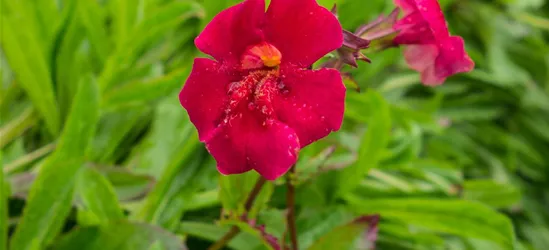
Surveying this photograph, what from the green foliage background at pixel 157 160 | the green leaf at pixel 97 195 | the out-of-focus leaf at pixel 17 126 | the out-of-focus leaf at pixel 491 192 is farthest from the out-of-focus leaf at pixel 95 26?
the out-of-focus leaf at pixel 491 192

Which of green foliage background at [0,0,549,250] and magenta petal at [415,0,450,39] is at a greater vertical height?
magenta petal at [415,0,450,39]

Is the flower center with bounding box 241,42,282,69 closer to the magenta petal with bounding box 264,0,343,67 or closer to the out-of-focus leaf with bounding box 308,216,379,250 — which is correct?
the magenta petal with bounding box 264,0,343,67

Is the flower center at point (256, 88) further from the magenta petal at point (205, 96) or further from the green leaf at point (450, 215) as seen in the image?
the green leaf at point (450, 215)

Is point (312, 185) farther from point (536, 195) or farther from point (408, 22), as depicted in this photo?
point (536, 195)

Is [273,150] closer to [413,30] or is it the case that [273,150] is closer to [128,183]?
[413,30]

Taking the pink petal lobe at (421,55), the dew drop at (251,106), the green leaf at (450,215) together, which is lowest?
the green leaf at (450,215)

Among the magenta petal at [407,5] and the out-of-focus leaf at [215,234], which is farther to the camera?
the out-of-focus leaf at [215,234]

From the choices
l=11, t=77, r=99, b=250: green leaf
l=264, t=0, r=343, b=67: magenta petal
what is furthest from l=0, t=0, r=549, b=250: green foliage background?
l=264, t=0, r=343, b=67: magenta petal

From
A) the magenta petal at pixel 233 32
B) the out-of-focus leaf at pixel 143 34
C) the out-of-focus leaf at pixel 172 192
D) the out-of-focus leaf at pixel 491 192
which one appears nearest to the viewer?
the magenta petal at pixel 233 32
